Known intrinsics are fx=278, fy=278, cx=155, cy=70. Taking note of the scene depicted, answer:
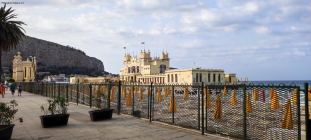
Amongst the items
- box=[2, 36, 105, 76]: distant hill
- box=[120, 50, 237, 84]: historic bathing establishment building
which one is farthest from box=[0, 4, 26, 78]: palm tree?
box=[2, 36, 105, 76]: distant hill

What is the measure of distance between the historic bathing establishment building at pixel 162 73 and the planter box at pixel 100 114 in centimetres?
5108

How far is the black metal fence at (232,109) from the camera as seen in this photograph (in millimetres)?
6648

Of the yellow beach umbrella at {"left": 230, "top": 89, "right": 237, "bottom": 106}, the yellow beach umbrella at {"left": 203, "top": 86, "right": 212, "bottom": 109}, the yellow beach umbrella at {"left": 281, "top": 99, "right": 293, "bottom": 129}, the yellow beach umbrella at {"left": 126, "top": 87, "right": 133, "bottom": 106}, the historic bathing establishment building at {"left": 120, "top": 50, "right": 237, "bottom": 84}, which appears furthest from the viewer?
the historic bathing establishment building at {"left": 120, "top": 50, "right": 237, "bottom": 84}

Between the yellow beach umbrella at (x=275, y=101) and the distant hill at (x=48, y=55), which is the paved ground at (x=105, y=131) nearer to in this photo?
the yellow beach umbrella at (x=275, y=101)

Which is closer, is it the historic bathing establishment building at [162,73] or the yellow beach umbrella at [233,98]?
the yellow beach umbrella at [233,98]

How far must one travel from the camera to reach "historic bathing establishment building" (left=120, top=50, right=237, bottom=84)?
6469 centimetres

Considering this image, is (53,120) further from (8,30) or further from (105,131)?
(8,30)

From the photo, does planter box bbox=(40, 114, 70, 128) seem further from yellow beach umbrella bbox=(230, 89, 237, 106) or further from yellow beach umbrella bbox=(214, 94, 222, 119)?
yellow beach umbrella bbox=(230, 89, 237, 106)

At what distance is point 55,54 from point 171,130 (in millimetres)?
197263

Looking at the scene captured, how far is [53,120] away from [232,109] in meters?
6.34

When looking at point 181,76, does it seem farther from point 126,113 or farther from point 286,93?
point 286,93

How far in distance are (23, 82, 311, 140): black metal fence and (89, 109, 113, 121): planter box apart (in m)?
1.33

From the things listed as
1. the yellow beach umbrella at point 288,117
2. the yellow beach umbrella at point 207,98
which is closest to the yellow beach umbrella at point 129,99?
the yellow beach umbrella at point 207,98

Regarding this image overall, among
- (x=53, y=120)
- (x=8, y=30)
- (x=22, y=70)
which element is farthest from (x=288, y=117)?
(x=22, y=70)
